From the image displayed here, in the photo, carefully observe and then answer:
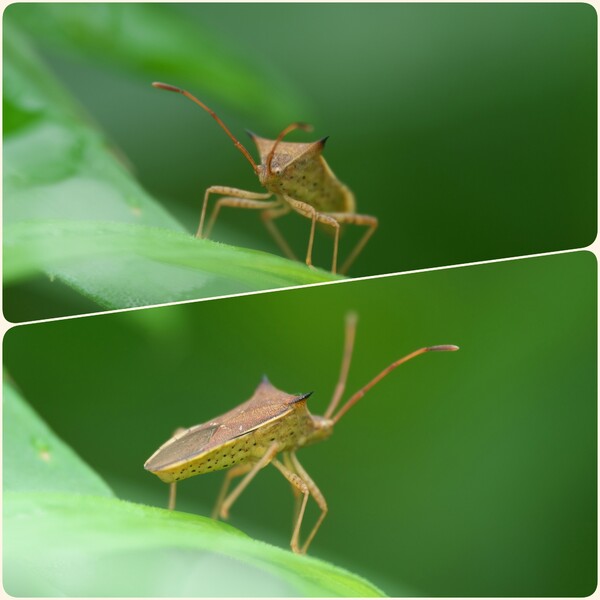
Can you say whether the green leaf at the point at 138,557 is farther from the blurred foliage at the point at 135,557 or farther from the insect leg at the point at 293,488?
the insect leg at the point at 293,488

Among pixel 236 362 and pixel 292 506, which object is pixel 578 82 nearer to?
pixel 236 362

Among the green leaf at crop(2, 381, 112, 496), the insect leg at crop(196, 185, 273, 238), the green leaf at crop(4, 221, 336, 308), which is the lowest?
the green leaf at crop(2, 381, 112, 496)

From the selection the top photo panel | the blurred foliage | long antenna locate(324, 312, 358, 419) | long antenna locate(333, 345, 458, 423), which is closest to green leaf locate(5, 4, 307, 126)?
the top photo panel

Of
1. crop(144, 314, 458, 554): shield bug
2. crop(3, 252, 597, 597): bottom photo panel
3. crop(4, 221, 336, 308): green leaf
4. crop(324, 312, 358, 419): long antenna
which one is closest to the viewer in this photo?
crop(4, 221, 336, 308): green leaf

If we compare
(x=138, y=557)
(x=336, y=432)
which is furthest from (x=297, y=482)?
(x=138, y=557)

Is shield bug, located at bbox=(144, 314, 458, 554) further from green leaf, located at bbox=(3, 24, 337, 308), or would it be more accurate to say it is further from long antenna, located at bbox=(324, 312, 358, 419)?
green leaf, located at bbox=(3, 24, 337, 308)
